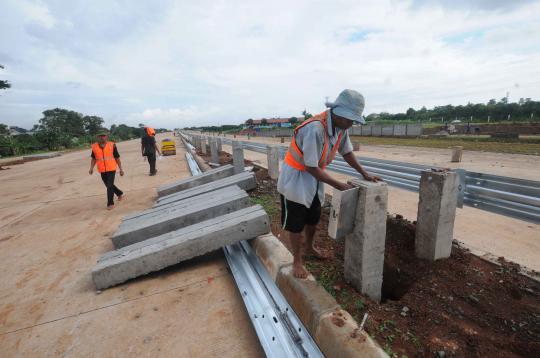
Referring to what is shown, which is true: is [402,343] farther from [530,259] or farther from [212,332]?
[530,259]

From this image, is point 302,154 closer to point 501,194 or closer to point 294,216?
point 294,216

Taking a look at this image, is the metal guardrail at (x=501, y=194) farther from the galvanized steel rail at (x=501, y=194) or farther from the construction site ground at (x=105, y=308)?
the construction site ground at (x=105, y=308)

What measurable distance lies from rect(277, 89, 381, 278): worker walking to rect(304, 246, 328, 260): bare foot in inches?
19.2

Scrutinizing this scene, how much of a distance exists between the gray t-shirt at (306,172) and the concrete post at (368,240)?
0.38 meters

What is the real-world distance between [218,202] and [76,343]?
231cm

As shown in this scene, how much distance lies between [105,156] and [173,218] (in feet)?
9.97

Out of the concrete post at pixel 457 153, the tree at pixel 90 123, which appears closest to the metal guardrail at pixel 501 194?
the concrete post at pixel 457 153

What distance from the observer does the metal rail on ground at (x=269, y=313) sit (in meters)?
1.94

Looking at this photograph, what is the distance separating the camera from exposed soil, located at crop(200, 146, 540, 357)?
1.76 metres

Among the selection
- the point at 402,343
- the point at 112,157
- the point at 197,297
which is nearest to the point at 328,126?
the point at 402,343

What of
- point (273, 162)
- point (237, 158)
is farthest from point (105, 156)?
point (273, 162)

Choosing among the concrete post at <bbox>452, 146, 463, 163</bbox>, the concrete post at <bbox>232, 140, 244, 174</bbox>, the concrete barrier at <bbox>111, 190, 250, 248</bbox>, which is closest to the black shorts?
the concrete barrier at <bbox>111, 190, 250, 248</bbox>

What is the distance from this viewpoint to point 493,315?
6.60 feet

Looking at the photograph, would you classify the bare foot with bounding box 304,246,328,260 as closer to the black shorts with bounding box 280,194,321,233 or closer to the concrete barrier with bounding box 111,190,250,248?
the black shorts with bounding box 280,194,321,233
